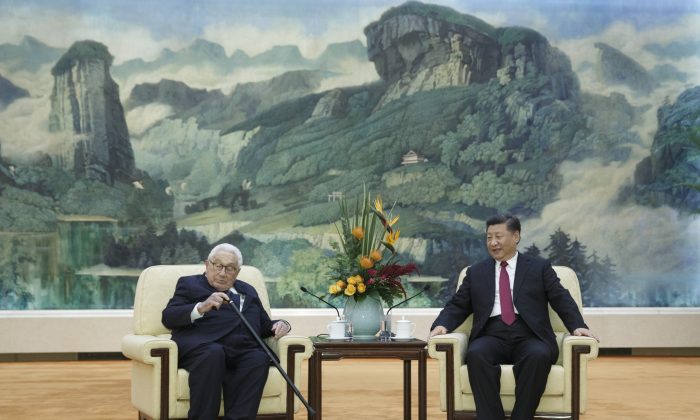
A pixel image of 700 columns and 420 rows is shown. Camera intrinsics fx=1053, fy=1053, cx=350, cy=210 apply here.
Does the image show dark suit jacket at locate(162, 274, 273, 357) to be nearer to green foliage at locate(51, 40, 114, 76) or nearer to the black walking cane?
the black walking cane

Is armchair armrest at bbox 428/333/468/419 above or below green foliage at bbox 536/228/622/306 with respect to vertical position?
below

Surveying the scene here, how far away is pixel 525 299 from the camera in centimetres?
492

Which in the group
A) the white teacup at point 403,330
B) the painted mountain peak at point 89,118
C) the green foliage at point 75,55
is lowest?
the white teacup at point 403,330

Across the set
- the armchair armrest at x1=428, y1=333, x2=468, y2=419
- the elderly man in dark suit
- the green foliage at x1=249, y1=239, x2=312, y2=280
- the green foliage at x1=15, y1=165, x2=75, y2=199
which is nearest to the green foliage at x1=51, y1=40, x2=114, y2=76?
the green foliage at x1=15, y1=165, x2=75, y2=199

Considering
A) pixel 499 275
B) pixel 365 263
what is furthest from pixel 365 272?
pixel 499 275

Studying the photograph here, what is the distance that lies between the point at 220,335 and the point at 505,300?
52.7 inches

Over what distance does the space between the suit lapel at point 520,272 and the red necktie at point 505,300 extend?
32 millimetres

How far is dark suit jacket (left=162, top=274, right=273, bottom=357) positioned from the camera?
15.3 ft

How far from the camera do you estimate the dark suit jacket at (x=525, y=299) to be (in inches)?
191

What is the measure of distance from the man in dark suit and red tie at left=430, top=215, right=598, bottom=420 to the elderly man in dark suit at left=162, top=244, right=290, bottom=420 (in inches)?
33.0

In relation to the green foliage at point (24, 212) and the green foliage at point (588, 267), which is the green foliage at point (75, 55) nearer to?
the green foliage at point (24, 212)

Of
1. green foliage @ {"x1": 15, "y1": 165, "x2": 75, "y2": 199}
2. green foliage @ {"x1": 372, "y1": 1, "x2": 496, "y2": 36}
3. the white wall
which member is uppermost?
green foliage @ {"x1": 372, "y1": 1, "x2": 496, "y2": 36}

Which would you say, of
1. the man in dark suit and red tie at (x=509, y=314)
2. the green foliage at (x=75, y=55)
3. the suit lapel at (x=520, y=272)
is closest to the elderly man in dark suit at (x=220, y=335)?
the man in dark suit and red tie at (x=509, y=314)

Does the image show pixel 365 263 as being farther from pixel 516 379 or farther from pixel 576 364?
pixel 576 364
